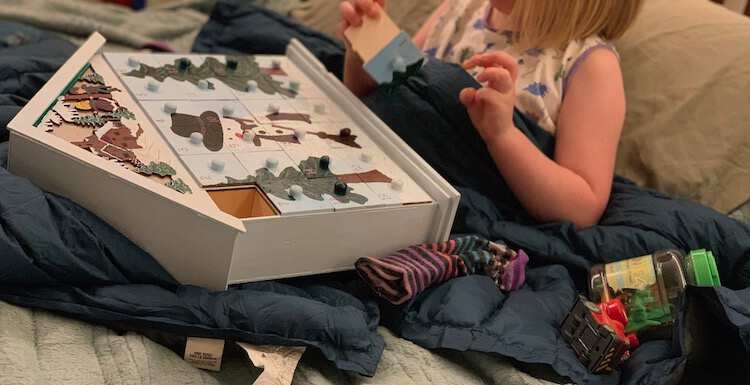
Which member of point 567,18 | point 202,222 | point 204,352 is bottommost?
point 204,352

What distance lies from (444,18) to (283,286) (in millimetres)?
690

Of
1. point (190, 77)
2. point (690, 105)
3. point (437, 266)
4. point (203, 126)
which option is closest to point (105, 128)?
point (203, 126)

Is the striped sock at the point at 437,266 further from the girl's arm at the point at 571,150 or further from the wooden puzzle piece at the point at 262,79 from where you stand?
the wooden puzzle piece at the point at 262,79

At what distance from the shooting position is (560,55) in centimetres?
116

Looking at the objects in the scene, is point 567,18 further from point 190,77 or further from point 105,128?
point 105,128

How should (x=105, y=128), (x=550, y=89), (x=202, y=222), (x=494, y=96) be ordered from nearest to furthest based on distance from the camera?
(x=202, y=222) < (x=105, y=128) < (x=494, y=96) < (x=550, y=89)

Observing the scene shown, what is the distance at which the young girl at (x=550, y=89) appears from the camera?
40.4 inches

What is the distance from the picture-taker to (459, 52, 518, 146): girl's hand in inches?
39.6

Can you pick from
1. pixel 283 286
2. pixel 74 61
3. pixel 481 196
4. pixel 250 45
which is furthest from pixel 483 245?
pixel 250 45

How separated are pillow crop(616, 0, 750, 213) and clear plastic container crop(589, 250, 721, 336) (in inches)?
10.1

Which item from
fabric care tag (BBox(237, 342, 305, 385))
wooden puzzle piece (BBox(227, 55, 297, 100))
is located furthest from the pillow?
fabric care tag (BBox(237, 342, 305, 385))

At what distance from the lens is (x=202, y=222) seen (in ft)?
2.44

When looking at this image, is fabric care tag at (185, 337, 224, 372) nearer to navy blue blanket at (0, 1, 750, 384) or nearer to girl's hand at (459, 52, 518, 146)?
navy blue blanket at (0, 1, 750, 384)

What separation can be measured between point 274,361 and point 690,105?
0.75m
